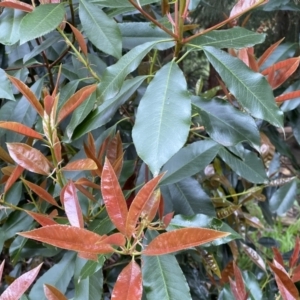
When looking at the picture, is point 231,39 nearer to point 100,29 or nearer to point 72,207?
point 100,29

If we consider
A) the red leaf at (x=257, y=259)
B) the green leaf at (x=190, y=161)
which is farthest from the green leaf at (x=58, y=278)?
the red leaf at (x=257, y=259)

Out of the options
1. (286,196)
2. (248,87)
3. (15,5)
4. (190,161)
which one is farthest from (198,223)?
(286,196)

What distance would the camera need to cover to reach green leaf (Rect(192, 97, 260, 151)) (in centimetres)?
71

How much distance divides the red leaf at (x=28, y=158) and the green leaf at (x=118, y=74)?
0.14 metres

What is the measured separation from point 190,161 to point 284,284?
0.92 ft

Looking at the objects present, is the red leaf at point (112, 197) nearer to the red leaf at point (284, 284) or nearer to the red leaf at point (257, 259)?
the red leaf at point (284, 284)

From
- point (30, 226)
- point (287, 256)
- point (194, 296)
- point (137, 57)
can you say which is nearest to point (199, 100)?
point (137, 57)

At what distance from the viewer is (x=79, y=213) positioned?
63 centimetres

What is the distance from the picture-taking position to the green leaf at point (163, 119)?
1.85 ft

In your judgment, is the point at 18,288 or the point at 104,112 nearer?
the point at 18,288

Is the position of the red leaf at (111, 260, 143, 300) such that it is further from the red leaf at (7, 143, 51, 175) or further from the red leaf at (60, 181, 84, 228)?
the red leaf at (7, 143, 51, 175)

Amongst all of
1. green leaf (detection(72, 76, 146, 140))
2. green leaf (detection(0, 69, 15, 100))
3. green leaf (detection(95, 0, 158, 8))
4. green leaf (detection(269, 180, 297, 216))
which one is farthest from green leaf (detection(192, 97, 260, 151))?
green leaf (detection(269, 180, 297, 216))

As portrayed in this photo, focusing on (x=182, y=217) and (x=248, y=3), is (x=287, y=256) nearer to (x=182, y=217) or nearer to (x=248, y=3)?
(x=182, y=217)

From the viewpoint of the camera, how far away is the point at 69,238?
0.50 m
